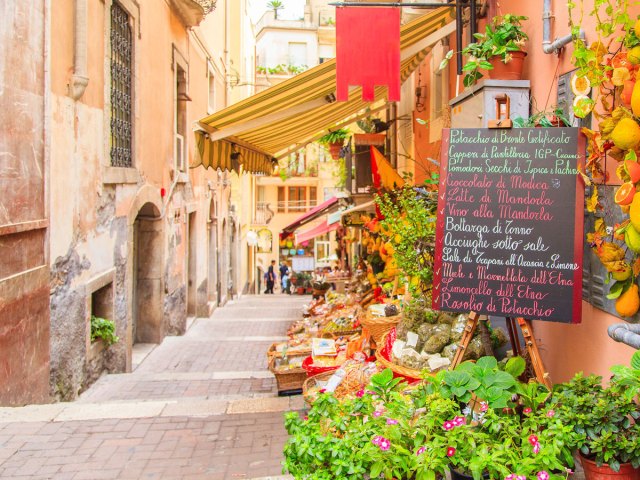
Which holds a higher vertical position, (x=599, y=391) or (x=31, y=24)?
(x=31, y=24)

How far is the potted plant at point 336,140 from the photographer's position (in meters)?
14.6

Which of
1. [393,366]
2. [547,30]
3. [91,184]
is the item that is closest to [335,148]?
[91,184]

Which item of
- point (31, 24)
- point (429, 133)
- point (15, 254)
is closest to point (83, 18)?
point (31, 24)

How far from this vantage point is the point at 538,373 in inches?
141

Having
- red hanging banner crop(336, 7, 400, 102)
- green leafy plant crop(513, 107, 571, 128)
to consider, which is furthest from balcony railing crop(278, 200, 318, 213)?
green leafy plant crop(513, 107, 571, 128)

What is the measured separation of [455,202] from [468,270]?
0.44 m

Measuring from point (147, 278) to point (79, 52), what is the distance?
5047mm

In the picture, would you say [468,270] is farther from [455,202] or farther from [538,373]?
[538,373]

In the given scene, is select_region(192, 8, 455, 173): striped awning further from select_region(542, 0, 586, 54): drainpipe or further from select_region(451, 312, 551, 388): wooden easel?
select_region(451, 312, 551, 388): wooden easel

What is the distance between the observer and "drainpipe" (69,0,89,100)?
6996 mm

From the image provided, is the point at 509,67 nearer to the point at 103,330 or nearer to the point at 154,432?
the point at 154,432

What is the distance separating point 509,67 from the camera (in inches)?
189

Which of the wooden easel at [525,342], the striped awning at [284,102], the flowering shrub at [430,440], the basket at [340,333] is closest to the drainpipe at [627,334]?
the flowering shrub at [430,440]

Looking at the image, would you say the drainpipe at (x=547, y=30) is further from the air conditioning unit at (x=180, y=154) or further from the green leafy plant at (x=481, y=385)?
the air conditioning unit at (x=180, y=154)
